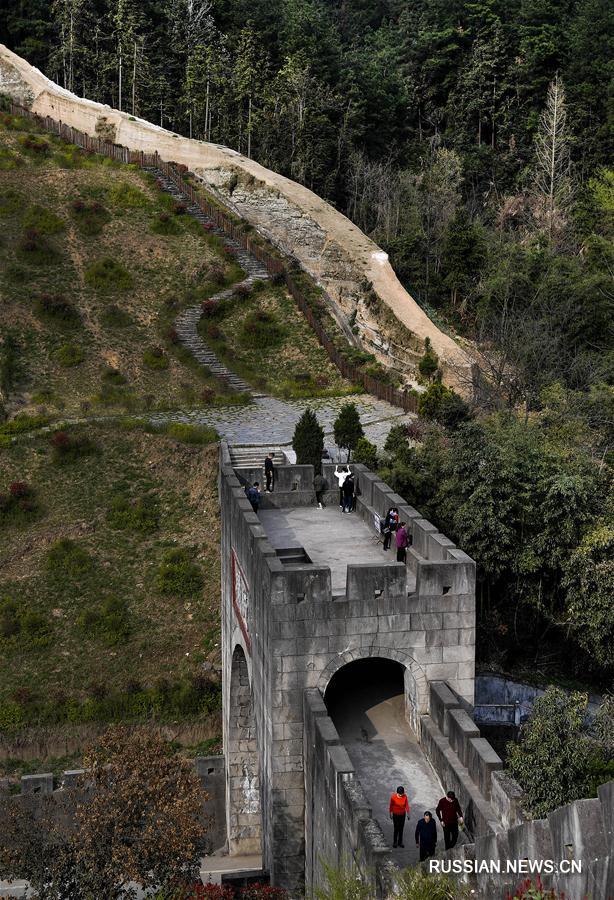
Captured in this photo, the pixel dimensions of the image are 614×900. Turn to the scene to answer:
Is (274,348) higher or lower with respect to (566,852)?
higher

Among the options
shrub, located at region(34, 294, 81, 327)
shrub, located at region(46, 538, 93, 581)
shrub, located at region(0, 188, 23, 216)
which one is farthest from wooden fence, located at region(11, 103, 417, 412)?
shrub, located at region(46, 538, 93, 581)

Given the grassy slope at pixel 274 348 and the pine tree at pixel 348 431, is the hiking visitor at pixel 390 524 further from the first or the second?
the grassy slope at pixel 274 348

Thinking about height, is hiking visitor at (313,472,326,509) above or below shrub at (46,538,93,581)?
above

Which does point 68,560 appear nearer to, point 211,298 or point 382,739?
point 382,739

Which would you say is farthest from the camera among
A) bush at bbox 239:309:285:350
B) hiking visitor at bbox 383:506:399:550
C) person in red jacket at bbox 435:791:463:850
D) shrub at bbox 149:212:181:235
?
shrub at bbox 149:212:181:235

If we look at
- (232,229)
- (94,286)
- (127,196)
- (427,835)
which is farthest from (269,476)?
(127,196)

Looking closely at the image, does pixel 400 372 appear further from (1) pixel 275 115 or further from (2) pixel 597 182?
(1) pixel 275 115

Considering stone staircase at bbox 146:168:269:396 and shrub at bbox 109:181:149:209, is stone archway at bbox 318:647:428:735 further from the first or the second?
shrub at bbox 109:181:149:209
